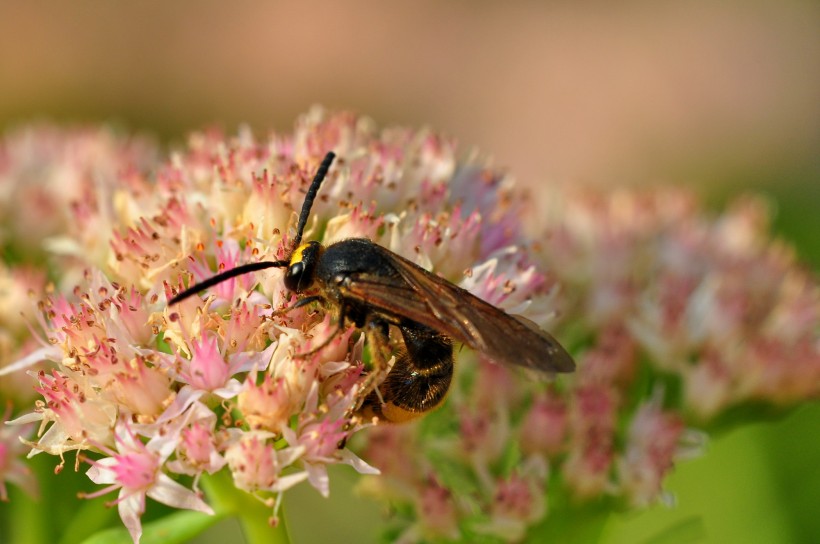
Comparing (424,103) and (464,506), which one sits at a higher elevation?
(464,506)

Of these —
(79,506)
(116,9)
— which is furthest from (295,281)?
(116,9)

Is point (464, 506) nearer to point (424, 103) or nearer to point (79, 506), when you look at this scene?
point (79, 506)

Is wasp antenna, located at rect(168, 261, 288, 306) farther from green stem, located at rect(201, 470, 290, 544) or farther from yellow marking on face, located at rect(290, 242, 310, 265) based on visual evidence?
green stem, located at rect(201, 470, 290, 544)

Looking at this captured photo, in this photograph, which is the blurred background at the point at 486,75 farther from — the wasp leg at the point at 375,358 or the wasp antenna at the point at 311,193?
the wasp leg at the point at 375,358

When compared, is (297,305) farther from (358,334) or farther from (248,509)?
(248,509)

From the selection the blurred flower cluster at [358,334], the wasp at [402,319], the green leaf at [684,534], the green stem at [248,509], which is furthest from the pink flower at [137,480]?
the green leaf at [684,534]

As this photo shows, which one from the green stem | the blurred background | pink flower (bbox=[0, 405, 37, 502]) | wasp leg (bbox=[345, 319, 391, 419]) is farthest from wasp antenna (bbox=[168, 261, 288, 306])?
the blurred background
